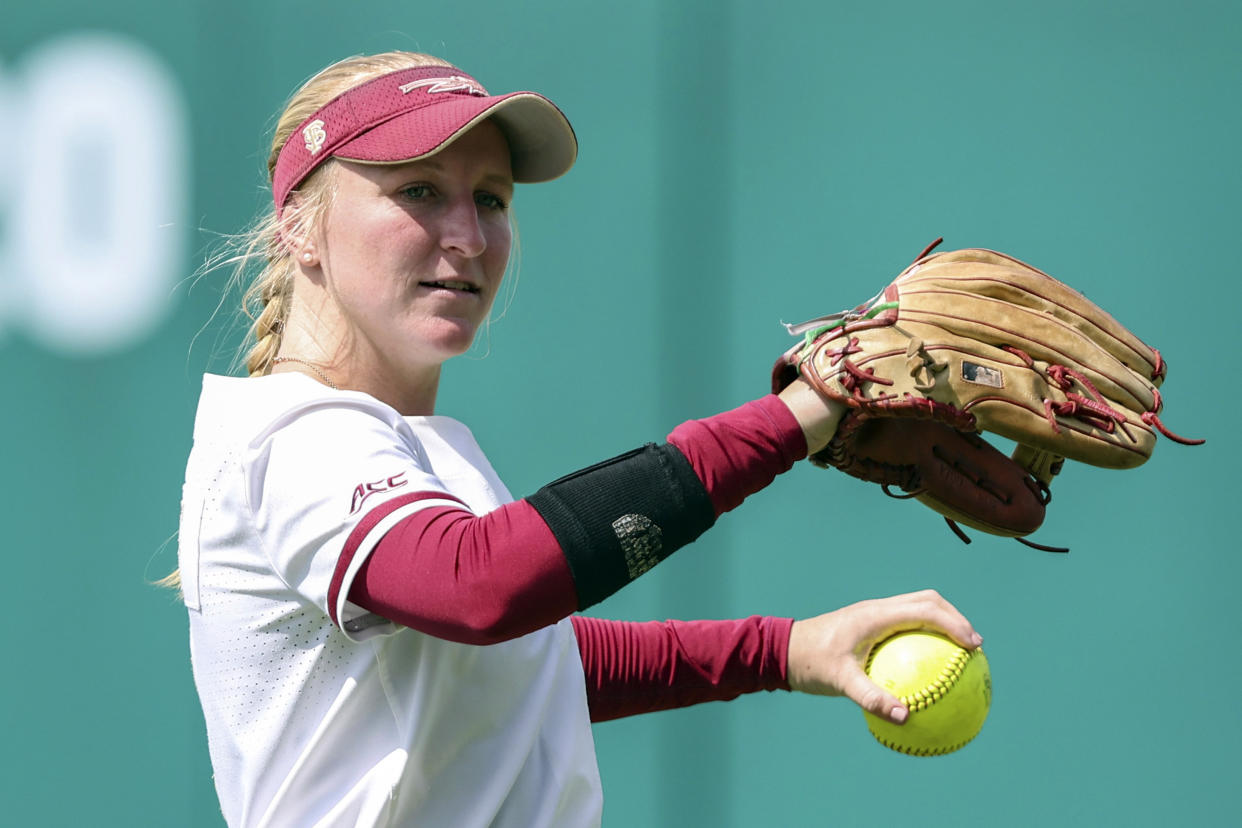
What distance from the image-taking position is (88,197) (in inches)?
113

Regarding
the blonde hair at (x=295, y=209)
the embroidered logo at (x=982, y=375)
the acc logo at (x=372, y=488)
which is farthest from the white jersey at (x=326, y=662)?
the embroidered logo at (x=982, y=375)

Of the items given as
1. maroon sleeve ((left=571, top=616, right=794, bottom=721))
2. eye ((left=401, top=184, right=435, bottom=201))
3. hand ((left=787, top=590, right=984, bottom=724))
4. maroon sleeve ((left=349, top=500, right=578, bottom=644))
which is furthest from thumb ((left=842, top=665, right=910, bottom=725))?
eye ((left=401, top=184, right=435, bottom=201))

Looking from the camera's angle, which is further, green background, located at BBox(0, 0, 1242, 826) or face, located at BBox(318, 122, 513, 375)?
green background, located at BBox(0, 0, 1242, 826)

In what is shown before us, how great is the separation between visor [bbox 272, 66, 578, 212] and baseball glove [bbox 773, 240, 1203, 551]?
42cm

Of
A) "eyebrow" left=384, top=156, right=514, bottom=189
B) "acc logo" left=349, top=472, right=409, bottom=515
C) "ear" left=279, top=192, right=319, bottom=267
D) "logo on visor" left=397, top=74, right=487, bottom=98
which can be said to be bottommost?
"acc logo" left=349, top=472, right=409, bottom=515

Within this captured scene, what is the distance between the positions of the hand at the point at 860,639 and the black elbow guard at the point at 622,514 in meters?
0.53

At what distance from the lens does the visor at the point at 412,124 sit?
1.44 meters

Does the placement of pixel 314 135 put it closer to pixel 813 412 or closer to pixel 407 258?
pixel 407 258

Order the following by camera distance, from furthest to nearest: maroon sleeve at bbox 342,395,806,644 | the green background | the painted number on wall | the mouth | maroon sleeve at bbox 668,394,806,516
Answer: the painted number on wall
the green background
the mouth
maroon sleeve at bbox 668,394,806,516
maroon sleeve at bbox 342,395,806,644

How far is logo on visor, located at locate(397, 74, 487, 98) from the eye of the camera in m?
1.52

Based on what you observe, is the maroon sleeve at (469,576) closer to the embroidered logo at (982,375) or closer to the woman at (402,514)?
the woman at (402,514)

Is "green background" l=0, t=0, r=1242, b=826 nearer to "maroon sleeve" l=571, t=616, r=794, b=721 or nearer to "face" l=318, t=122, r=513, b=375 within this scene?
"maroon sleeve" l=571, t=616, r=794, b=721

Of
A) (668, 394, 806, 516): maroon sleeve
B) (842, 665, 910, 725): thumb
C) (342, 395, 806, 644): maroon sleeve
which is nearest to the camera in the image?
(342, 395, 806, 644): maroon sleeve

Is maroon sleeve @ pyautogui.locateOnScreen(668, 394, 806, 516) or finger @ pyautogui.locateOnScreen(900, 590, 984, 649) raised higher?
maroon sleeve @ pyautogui.locateOnScreen(668, 394, 806, 516)
